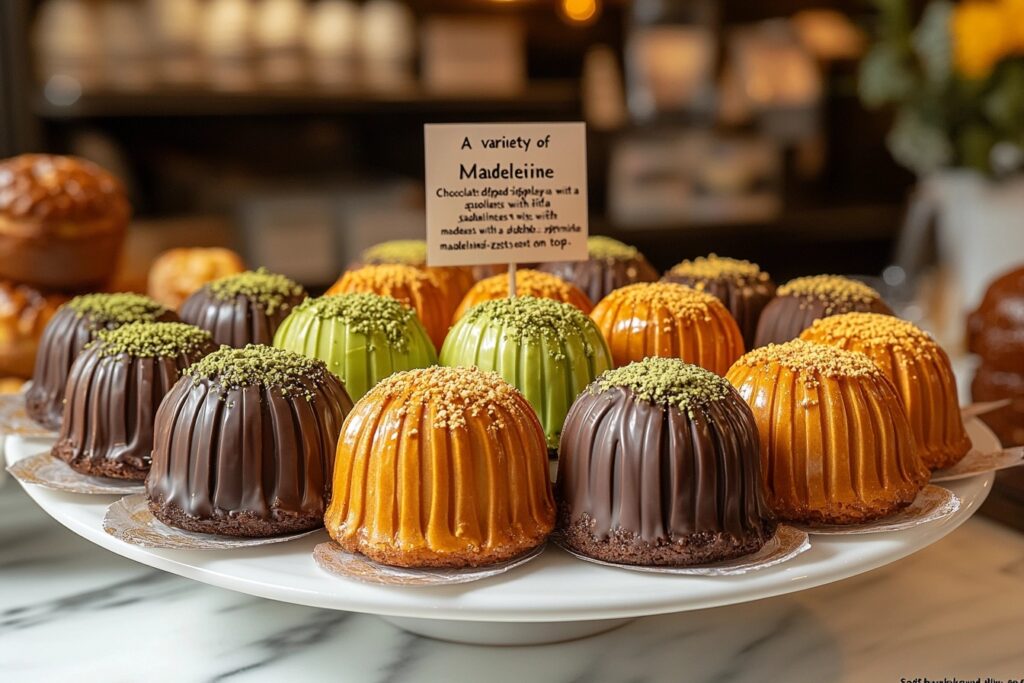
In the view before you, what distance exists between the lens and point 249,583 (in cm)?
95

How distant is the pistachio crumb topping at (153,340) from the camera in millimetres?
1250

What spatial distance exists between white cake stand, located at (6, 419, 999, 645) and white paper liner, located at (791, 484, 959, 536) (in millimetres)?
10

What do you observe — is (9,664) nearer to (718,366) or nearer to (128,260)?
(718,366)

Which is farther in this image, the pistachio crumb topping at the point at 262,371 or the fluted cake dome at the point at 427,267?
the fluted cake dome at the point at 427,267

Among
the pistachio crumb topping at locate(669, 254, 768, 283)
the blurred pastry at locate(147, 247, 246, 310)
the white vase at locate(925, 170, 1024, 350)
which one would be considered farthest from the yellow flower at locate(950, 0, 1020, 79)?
the blurred pastry at locate(147, 247, 246, 310)

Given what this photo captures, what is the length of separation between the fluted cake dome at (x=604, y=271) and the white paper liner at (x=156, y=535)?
0.73 meters

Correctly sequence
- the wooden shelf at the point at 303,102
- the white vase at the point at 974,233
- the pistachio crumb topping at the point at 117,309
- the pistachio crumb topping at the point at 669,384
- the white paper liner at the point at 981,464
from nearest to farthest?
the pistachio crumb topping at the point at 669,384 → the white paper liner at the point at 981,464 → the pistachio crumb topping at the point at 117,309 → the white vase at the point at 974,233 → the wooden shelf at the point at 303,102

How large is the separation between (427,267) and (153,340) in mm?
531

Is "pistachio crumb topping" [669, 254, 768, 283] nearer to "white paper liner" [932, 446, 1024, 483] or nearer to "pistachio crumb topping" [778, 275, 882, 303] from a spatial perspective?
"pistachio crumb topping" [778, 275, 882, 303]

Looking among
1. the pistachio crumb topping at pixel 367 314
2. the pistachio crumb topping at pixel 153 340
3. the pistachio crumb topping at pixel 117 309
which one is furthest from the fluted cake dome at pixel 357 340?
the pistachio crumb topping at pixel 117 309

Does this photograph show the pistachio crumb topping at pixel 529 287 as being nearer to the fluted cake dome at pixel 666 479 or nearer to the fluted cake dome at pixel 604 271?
the fluted cake dome at pixel 604 271

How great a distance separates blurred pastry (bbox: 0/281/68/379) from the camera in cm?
169

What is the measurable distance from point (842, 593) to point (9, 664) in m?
0.89

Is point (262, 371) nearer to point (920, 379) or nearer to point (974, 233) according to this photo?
point (920, 379)
